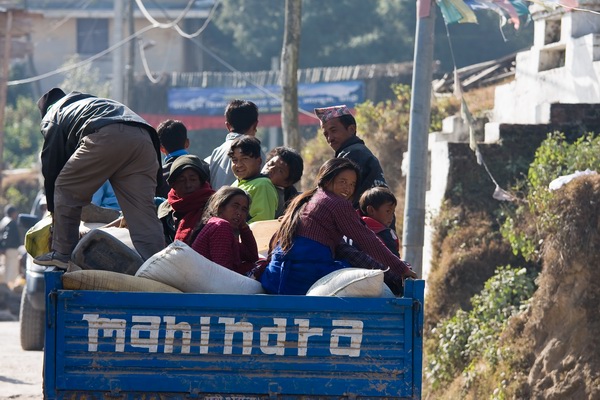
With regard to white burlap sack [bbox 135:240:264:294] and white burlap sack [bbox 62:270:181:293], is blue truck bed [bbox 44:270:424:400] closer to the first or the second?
white burlap sack [bbox 62:270:181:293]

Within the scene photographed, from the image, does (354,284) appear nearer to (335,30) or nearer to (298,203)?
(298,203)

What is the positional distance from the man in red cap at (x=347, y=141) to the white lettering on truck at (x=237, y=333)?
2.13m

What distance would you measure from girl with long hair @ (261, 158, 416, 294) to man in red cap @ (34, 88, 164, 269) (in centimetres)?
98

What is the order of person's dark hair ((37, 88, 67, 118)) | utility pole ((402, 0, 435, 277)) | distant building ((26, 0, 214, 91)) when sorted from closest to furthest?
1. person's dark hair ((37, 88, 67, 118))
2. utility pole ((402, 0, 435, 277))
3. distant building ((26, 0, 214, 91))

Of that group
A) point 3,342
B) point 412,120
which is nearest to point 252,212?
point 412,120

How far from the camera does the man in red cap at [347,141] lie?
7168 millimetres

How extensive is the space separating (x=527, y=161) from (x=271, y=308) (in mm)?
7461

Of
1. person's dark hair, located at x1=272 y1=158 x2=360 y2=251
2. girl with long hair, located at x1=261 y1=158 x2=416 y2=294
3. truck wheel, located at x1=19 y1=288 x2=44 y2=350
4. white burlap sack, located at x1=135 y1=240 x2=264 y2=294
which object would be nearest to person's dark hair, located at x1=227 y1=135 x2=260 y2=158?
person's dark hair, located at x1=272 y1=158 x2=360 y2=251

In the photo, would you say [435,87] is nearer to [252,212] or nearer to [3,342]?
[3,342]

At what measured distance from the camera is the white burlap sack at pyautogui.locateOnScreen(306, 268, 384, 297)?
5141mm

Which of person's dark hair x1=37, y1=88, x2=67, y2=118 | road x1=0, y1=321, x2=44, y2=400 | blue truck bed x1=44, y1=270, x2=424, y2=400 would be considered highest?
person's dark hair x1=37, y1=88, x2=67, y2=118

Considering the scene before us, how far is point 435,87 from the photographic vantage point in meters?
17.5

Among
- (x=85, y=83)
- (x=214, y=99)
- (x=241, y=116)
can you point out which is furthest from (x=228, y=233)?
(x=85, y=83)

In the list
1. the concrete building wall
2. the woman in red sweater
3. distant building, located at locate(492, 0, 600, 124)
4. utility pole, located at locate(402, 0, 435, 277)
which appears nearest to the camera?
the woman in red sweater
